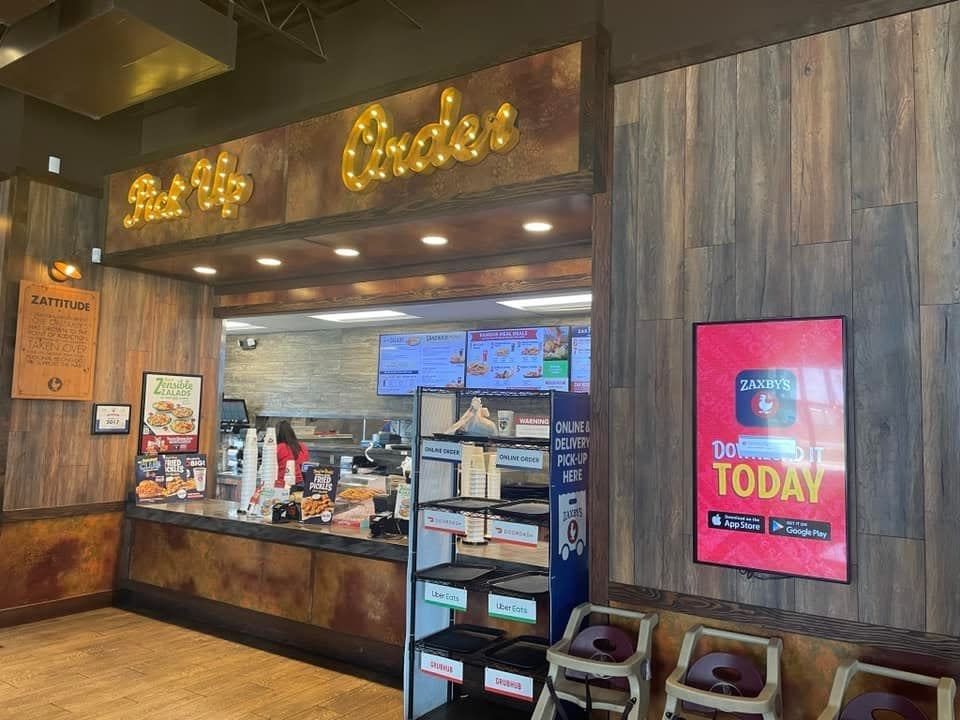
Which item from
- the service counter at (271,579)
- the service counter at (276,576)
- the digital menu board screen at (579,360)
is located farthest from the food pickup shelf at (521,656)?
the digital menu board screen at (579,360)

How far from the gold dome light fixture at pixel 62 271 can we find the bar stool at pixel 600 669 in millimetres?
4186

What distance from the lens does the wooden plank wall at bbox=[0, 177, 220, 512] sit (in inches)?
188

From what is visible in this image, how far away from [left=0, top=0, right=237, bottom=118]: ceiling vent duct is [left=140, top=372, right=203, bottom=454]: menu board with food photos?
222 cm

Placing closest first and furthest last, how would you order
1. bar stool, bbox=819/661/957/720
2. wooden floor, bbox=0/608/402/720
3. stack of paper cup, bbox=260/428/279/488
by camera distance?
1. bar stool, bbox=819/661/957/720
2. wooden floor, bbox=0/608/402/720
3. stack of paper cup, bbox=260/428/279/488

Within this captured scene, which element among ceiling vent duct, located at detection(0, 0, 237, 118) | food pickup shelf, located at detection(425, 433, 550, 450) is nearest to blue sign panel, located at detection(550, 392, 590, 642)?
food pickup shelf, located at detection(425, 433, 550, 450)

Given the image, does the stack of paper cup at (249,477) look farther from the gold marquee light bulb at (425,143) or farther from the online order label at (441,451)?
the gold marquee light bulb at (425,143)

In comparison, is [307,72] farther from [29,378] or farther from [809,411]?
[809,411]

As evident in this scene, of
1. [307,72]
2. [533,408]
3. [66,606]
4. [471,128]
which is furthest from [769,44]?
[66,606]

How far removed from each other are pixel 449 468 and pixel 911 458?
1.99m

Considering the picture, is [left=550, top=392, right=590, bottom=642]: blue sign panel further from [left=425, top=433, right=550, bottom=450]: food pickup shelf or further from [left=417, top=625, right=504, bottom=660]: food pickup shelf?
[left=417, top=625, right=504, bottom=660]: food pickup shelf

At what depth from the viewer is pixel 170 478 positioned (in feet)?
17.7

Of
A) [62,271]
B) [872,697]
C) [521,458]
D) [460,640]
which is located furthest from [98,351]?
[872,697]

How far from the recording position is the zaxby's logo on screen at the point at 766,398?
2598mm

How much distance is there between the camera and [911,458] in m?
2.38
